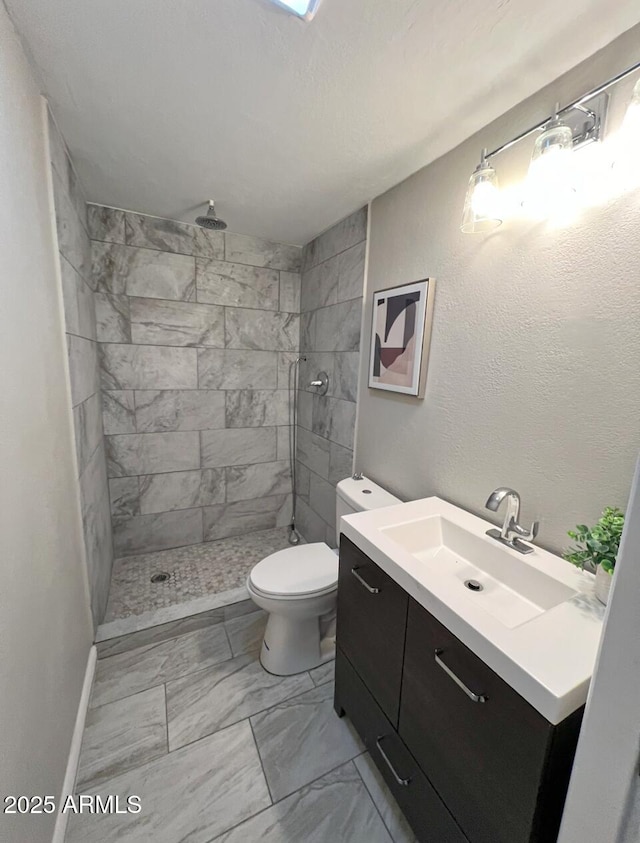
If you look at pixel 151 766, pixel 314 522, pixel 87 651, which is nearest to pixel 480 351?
pixel 314 522

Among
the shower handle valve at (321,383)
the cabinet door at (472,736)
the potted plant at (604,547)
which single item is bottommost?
the cabinet door at (472,736)

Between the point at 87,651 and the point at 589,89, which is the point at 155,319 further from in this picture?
the point at 589,89

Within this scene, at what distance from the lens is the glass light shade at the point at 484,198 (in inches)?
43.8

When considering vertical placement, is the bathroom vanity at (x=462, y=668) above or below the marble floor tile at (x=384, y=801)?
above

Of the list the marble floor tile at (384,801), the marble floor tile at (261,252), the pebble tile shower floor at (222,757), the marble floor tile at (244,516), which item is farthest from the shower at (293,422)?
the marble floor tile at (384,801)

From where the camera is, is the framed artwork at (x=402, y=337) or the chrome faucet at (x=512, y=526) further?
the framed artwork at (x=402, y=337)

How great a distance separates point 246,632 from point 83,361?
167cm

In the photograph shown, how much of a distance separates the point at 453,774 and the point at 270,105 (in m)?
2.08

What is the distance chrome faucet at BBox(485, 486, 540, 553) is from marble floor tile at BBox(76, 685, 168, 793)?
152 centimetres

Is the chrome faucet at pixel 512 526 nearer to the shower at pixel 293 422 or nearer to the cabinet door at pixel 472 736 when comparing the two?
the cabinet door at pixel 472 736

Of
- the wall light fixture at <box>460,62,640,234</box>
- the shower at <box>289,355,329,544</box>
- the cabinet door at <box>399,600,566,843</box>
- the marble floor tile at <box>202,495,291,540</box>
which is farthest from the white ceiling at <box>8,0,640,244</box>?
the marble floor tile at <box>202,495,291,540</box>

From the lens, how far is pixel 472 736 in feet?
2.61

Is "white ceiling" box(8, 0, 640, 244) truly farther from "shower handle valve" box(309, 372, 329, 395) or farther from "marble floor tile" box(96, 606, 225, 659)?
"marble floor tile" box(96, 606, 225, 659)

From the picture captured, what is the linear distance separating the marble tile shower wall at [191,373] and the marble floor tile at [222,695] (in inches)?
45.9
